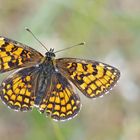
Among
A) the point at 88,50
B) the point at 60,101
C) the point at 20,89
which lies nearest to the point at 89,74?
the point at 60,101

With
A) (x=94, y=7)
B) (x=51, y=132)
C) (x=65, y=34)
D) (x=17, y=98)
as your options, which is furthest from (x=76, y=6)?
(x=17, y=98)

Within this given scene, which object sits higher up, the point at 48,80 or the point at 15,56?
the point at 15,56

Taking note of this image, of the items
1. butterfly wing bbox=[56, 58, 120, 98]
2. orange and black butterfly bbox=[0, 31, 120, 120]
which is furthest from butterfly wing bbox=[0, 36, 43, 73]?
butterfly wing bbox=[56, 58, 120, 98]

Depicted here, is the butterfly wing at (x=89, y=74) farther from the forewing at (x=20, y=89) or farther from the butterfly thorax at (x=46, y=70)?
the forewing at (x=20, y=89)

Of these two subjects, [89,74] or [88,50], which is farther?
[88,50]

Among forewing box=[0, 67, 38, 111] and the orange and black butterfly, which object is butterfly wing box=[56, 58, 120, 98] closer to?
the orange and black butterfly

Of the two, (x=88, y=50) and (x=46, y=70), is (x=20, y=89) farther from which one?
(x=88, y=50)

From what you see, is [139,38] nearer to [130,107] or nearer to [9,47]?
[130,107]
